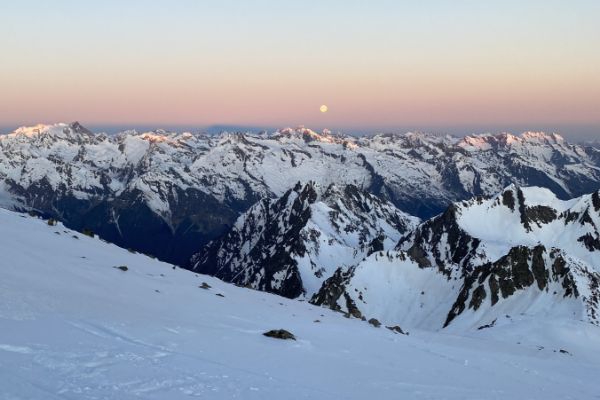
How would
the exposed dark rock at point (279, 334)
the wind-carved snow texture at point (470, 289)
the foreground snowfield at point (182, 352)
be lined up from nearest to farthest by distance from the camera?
the foreground snowfield at point (182, 352) < the exposed dark rock at point (279, 334) < the wind-carved snow texture at point (470, 289)

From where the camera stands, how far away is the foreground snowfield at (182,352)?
48.1 ft

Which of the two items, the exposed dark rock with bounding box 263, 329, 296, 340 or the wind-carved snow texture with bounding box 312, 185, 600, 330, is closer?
the exposed dark rock with bounding box 263, 329, 296, 340

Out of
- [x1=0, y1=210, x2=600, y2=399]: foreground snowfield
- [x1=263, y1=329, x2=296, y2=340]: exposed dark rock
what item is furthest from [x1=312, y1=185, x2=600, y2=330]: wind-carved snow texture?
[x1=263, y1=329, x2=296, y2=340]: exposed dark rock

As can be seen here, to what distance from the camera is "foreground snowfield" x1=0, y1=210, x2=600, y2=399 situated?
14.7m

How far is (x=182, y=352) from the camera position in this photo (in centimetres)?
1834

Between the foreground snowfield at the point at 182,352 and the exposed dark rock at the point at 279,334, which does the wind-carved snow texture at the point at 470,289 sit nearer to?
the foreground snowfield at the point at 182,352

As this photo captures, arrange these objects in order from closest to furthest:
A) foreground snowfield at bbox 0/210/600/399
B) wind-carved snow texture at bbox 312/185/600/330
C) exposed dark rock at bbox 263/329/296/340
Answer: foreground snowfield at bbox 0/210/600/399
exposed dark rock at bbox 263/329/296/340
wind-carved snow texture at bbox 312/185/600/330

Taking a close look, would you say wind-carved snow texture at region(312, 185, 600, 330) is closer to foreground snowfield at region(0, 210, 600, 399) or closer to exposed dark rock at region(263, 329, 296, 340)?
Answer: foreground snowfield at region(0, 210, 600, 399)

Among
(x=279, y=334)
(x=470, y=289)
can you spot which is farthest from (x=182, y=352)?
(x=470, y=289)

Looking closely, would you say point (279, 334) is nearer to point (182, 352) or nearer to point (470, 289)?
point (182, 352)

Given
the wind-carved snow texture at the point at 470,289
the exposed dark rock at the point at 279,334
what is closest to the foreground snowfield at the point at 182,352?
the exposed dark rock at the point at 279,334

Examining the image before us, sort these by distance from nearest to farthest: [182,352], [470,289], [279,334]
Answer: [182,352]
[279,334]
[470,289]

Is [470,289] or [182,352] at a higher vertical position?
[182,352]

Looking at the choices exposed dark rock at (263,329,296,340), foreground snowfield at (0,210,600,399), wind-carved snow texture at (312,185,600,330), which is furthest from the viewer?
wind-carved snow texture at (312,185,600,330)
